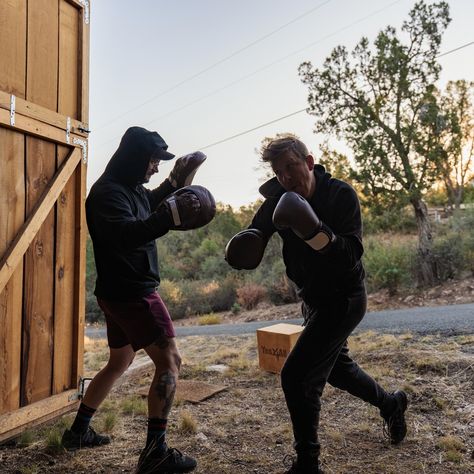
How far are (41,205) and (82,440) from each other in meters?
1.59

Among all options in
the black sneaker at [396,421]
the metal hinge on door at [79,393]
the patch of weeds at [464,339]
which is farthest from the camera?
the patch of weeds at [464,339]

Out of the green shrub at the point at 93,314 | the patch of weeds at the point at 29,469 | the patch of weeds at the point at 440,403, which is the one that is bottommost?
the green shrub at the point at 93,314

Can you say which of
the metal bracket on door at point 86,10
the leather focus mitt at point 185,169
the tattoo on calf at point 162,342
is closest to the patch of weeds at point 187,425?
the tattoo on calf at point 162,342

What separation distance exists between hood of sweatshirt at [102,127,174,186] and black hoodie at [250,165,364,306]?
0.99m

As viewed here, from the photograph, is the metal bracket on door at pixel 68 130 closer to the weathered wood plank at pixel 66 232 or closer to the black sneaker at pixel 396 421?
the weathered wood plank at pixel 66 232

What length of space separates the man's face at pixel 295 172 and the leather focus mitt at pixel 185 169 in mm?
955

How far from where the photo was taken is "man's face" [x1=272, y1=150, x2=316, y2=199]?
8.36ft

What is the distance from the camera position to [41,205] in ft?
10.4

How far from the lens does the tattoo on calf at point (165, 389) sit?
8.91 ft

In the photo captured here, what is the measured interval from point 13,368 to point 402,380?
3.18m

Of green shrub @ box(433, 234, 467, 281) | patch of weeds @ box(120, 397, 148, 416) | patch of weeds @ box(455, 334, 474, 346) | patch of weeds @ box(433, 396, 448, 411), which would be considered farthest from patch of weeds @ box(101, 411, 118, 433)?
green shrub @ box(433, 234, 467, 281)

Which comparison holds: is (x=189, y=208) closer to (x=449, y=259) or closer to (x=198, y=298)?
(x=449, y=259)

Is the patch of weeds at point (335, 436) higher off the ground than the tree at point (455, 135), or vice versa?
the tree at point (455, 135)

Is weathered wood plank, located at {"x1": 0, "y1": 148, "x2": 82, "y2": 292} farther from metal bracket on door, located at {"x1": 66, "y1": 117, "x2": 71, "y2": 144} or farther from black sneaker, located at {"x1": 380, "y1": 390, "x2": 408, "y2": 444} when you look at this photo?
black sneaker, located at {"x1": 380, "y1": 390, "x2": 408, "y2": 444}
